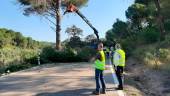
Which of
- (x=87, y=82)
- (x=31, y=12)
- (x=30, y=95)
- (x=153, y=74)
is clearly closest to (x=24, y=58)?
(x=31, y=12)

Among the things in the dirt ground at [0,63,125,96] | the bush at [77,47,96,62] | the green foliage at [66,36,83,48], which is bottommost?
the dirt ground at [0,63,125,96]

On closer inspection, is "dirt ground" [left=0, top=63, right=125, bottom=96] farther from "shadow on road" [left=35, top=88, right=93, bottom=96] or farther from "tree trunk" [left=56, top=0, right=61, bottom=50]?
"tree trunk" [left=56, top=0, right=61, bottom=50]

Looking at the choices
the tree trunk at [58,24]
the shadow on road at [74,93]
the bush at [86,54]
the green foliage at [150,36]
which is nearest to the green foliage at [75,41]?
the green foliage at [150,36]

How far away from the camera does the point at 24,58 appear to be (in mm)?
37250

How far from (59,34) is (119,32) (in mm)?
43205

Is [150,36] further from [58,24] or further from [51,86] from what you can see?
[51,86]

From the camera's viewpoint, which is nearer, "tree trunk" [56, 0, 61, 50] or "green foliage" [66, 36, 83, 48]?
"tree trunk" [56, 0, 61, 50]

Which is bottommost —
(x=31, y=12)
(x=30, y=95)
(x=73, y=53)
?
(x=30, y=95)

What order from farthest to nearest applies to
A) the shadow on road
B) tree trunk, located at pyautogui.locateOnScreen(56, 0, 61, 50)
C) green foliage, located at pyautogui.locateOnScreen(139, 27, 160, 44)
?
green foliage, located at pyautogui.locateOnScreen(139, 27, 160, 44)
tree trunk, located at pyautogui.locateOnScreen(56, 0, 61, 50)
the shadow on road

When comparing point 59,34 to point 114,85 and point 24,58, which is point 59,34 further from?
point 114,85

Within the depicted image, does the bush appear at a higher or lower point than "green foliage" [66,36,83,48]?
lower

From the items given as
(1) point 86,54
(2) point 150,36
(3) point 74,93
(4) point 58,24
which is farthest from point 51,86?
(2) point 150,36

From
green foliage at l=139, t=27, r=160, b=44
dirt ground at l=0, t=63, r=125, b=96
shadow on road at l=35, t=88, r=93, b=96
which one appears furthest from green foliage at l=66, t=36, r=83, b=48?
shadow on road at l=35, t=88, r=93, b=96

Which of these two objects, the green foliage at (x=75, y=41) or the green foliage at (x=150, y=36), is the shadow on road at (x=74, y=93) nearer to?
the green foliage at (x=150, y=36)
